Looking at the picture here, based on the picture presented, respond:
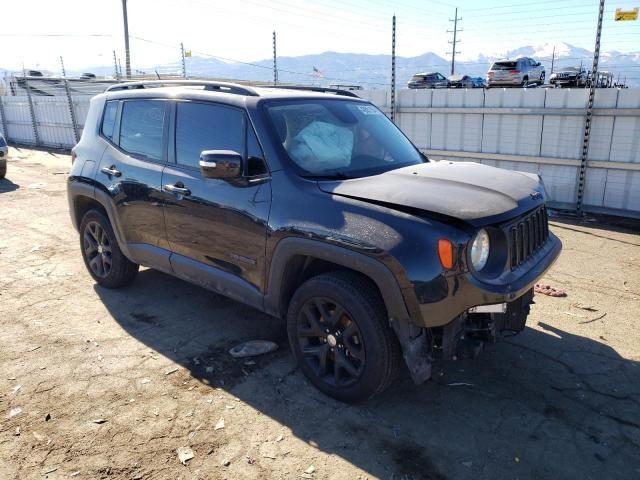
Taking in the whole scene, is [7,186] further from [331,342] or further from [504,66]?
[504,66]

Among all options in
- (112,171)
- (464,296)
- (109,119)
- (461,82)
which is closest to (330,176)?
(464,296)

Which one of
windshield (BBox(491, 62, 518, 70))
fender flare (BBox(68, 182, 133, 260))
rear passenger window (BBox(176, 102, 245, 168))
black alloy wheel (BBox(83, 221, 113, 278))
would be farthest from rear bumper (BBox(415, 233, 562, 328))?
windshield (BBox(491, 62, 518, 70))

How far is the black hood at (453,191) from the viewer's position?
286cm

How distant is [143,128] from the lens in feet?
14.7

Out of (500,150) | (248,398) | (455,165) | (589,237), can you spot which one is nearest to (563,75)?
(500,150)

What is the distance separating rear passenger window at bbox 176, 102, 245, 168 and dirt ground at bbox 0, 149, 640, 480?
1.52m

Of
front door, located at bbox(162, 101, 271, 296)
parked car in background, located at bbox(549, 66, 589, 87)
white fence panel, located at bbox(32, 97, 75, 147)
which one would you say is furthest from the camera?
parked car in background, located at bbox(549, 66, 589, 87)

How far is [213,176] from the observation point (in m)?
3.40

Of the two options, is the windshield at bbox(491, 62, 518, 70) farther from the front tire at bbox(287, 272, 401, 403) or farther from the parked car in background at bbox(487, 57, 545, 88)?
the front tire at bbox(287, 272, 401, 403)

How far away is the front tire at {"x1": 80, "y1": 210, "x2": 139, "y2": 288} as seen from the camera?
5004 millimetres

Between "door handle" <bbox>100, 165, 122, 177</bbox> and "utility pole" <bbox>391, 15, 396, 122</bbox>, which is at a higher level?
"utility pole" <bbox>391, 15, 396, 122</bbox>

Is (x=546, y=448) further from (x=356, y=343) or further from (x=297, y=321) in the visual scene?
(x=297, y=321)

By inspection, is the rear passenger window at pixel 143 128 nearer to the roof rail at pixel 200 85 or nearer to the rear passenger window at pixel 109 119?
the rear passenger window at pixel 109 119

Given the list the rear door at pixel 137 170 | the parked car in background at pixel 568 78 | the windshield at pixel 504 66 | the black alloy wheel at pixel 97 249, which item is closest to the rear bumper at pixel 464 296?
the rear door at pixel 137 170
